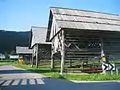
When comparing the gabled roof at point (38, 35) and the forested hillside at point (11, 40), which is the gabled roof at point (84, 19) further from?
the forested hillside at point (11, 40)

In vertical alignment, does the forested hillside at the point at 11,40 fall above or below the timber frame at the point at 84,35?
above

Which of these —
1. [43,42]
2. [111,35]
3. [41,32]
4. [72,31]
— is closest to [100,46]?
[111,35]

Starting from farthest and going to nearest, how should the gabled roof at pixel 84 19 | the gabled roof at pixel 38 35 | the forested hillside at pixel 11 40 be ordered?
1. the forested hillside at pixel 11 40
2. the gabled roof at pixel 38 35
3. the gabled roof at pixel 84 19

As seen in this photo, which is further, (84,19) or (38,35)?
(38,35)

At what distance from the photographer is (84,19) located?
86.4 ft

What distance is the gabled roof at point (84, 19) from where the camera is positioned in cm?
2445

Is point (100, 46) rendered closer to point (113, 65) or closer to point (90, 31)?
point (90, 31)

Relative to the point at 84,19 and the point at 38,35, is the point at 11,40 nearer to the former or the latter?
the point at 38,35

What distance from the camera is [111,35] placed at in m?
26.8

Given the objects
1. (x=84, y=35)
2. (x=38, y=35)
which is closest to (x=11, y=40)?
(x=38, y=35)

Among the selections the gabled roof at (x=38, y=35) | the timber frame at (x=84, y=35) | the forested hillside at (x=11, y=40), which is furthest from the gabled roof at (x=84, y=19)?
the forested hillside at (x=11, y=40)

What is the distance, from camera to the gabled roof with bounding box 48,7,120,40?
24453mm

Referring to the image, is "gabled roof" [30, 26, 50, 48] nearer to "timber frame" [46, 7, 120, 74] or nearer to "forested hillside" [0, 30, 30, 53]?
"timber frame" [46, 7, 120, 74]

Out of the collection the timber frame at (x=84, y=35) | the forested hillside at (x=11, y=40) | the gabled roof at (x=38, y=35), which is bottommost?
the timber frame at (x=84, y=35)
